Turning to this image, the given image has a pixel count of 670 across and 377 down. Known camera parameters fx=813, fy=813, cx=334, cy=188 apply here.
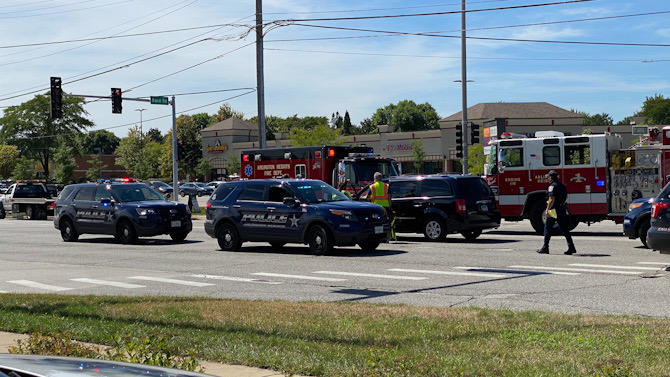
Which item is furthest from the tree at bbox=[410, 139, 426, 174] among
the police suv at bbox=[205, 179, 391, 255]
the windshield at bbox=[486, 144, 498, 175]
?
the police suv at bbox=[205, 179, 391, 255]

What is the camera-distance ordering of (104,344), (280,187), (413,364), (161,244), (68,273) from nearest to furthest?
1. (413,364)
2. (104,344)
3. (68,273)
4. (280,187)
5. (161,244)

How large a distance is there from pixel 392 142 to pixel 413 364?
7819 centimetres

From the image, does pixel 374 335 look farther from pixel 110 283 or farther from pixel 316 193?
pixel 316 193

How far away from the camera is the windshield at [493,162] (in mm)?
23828

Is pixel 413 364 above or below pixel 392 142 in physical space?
below

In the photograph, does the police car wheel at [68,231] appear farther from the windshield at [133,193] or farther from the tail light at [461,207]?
the tail light at [461,207]

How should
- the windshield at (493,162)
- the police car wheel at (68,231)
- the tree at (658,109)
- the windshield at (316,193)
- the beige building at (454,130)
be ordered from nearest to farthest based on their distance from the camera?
the windshield at (316,193) < the windshield at (493,162) < the police car wheel at (68,231) < the beige building at (454,130) < the tree at (658,109)

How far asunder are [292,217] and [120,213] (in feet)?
23.2

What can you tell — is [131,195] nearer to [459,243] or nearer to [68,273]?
[68,273]

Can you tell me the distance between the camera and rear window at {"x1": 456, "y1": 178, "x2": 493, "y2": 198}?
71.8ft

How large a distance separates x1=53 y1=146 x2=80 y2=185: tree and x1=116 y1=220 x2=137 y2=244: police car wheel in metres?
61.1

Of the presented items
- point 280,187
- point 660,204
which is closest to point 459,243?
point 280,187

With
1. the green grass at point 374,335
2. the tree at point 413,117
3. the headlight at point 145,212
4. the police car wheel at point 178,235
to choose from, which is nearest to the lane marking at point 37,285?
the green grass at point 374,335

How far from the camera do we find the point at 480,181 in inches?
881
